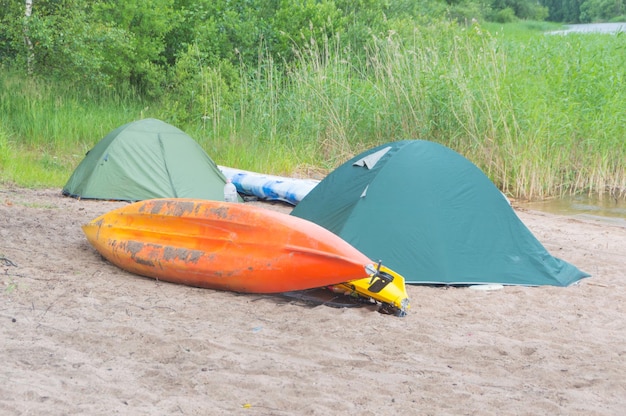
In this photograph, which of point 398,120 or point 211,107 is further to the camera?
point 211,107

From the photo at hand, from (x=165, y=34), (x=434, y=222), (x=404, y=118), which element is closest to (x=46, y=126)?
(x=404, y=118)

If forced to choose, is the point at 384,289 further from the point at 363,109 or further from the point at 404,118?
the point at 363,109

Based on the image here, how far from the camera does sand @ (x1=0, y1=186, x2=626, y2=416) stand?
3438 millimetres

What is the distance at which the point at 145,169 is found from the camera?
8961 mm

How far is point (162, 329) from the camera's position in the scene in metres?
4.37

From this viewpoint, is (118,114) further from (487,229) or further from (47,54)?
(487,229)

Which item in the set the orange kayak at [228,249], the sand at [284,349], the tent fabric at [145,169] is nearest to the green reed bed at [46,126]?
the tent fabric at [145,169]

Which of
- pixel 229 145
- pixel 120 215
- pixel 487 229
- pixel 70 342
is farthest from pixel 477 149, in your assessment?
pixel 70 342

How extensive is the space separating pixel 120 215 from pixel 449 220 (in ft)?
7.99

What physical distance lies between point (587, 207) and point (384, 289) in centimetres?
646

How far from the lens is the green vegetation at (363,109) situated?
428 inches

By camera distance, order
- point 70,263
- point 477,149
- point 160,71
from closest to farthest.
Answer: point 70,263 → point 477,149 → point 160,71

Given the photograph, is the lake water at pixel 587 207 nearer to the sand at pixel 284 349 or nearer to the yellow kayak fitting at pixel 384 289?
the sand at pixel 284 349

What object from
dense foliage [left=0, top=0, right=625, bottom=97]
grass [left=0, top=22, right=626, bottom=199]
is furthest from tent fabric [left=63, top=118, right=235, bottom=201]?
dense foliage [left=0, top=0, right=625, bottom=97]
